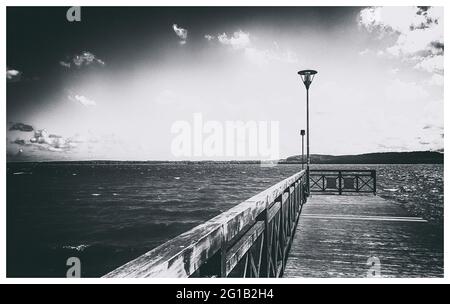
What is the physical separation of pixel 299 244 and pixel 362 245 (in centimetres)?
121

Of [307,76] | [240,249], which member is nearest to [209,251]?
[240,249]

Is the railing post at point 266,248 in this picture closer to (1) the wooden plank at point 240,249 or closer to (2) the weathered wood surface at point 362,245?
(1) the wooden plank at point 240,249

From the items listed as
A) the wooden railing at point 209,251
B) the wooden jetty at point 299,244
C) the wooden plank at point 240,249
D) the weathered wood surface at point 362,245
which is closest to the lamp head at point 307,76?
the wooden jetty at point 299,244

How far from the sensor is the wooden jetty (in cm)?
145

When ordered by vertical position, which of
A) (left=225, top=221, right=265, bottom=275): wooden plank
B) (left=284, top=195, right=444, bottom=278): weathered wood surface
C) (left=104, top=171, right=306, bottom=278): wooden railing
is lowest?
(left=284, top=195, right=444, bottom=278): weathered wood surface

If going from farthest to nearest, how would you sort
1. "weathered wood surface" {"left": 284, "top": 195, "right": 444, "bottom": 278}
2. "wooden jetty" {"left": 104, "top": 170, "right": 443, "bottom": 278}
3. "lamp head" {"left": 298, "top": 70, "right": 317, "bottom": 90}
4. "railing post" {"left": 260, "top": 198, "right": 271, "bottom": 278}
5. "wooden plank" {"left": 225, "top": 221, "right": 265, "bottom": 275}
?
"lamp head" {"left": 298, "top": 70, "right": 317, "bottom": 90} < "weathered wood surface" {"left": 284, "top": 195, "right": 444, "bottom": 278} < "railing post" {"left": 260, "top": 198, "right": 271, "bottom": 278} < "wooden plank" {"left": 225, "top": 221, "right": 265, "bottom": 275} < "wooden jetty" {"left": 104, "top": 170, "right": 443, "bottom": 278}

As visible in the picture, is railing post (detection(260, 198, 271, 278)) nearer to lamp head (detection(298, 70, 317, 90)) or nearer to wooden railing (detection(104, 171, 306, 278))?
wooden railing (detection(104, 171, 306, 278))

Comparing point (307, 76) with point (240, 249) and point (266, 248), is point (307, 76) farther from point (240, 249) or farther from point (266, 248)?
point (240, 249)

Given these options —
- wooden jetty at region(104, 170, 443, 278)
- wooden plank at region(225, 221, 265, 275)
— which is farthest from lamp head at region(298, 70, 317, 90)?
Result: wooden plank at region(225, 221, 265, 275)

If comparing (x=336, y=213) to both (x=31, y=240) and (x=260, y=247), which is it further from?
(x=31, y=240)

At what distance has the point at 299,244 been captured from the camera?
246 inches

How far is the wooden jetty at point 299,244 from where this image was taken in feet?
4.76

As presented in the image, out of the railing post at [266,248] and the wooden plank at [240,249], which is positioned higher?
the wooden plank at [240,249]
